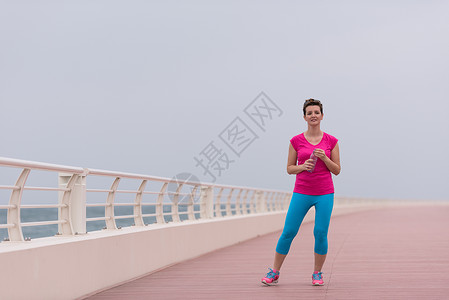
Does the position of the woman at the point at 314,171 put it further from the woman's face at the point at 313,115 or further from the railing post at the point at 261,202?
the railing post at the point at 261,202

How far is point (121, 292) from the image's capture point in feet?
26.6

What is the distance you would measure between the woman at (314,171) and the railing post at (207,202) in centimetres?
757

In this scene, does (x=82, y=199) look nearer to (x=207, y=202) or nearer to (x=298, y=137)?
(x=298, y=137)

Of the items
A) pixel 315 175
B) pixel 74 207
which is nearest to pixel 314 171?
pixel 315 175

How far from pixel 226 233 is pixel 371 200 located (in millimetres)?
70757

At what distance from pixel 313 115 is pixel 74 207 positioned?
2806 mm

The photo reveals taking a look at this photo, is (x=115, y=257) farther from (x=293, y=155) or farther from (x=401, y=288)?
(x=401, y=288)

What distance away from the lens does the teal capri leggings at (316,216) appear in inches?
309

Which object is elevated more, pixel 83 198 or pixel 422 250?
pixel 83 198

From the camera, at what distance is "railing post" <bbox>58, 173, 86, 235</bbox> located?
319 inches

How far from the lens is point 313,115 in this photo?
790 centimetres

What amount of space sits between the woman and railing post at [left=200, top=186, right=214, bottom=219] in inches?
298

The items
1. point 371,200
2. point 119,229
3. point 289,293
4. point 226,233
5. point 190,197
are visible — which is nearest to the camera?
point 289,293

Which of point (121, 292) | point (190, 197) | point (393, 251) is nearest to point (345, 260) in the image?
point (393, 251)
